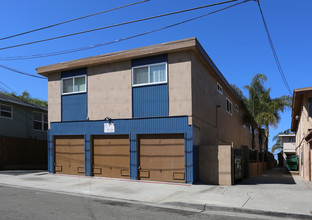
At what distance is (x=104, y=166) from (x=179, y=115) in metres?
4.98

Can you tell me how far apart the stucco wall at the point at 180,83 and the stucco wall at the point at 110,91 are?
2.32m

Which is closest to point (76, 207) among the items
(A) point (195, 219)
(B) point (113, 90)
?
(A) point (195, 219)

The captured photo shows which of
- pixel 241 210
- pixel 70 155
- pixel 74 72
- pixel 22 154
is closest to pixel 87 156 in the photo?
pixel 70 155

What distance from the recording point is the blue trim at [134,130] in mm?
14109

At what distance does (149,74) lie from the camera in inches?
607

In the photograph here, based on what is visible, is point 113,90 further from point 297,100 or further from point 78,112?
Answer: point 297,100

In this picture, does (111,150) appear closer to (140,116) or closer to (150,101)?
(140,116)

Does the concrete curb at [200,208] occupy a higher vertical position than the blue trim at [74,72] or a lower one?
lower

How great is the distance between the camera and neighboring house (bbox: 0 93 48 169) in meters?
21.6

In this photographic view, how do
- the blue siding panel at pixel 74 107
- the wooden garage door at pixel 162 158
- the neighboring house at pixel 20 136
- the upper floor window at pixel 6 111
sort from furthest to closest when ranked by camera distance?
1. the upper floor window at pixel 6 111
2. the neighboring house at pixel 20 136
3. the blue siding panel at pixel 74 107
4. the wooden garage door at pixel 162 158

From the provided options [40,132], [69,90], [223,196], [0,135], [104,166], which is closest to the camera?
[223,196]

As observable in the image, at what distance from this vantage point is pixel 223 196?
1084 centimetres

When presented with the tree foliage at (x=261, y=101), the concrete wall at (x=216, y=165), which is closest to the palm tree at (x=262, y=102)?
the tree foliage at (x=261, y=101)

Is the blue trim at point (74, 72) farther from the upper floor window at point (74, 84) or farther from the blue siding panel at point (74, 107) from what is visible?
the blue siding panel at point (74, 107)
